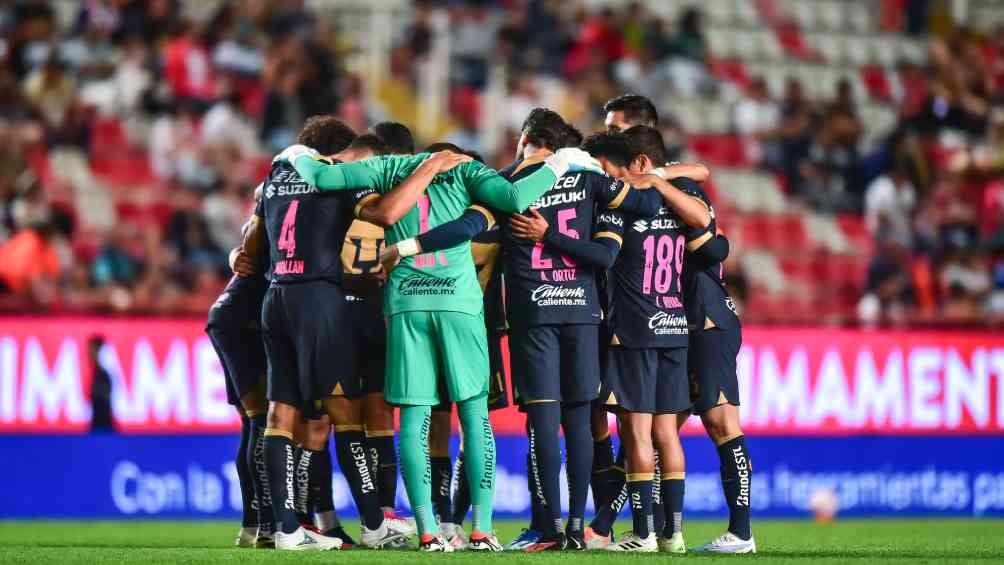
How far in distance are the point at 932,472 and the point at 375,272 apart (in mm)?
8127

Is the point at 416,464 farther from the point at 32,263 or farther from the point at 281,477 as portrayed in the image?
the point at 32,263

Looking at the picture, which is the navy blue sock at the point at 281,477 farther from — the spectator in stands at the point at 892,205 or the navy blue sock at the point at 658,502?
the spectator in stands at the point at 892,205

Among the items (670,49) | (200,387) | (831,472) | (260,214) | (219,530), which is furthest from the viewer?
(670,49)

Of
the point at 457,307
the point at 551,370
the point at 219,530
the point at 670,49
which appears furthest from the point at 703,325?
the point at 670,49

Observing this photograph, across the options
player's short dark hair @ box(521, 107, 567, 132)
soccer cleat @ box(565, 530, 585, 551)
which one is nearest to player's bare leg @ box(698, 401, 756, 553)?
soccer cleat @ box(565, 530, 585, 551)

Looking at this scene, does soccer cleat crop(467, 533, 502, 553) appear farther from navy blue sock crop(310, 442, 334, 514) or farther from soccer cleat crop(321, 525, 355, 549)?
navy blue sock crop(310, 442, 334, 514)

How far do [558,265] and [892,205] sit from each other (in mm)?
11712

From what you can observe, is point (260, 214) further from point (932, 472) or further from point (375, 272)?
point (932, 472)

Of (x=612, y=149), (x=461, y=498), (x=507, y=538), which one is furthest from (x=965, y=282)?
(x=461, y=498)

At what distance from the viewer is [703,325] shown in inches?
392

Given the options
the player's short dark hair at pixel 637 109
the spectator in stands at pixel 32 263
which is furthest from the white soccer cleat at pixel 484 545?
the spectator in stands at pixel 32 263

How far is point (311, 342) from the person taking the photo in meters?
9.50

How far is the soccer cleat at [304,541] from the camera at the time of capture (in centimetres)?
938

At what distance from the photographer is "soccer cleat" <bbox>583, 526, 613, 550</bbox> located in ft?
32.6
